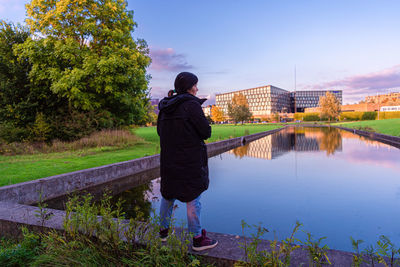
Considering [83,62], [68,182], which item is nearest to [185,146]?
[68,182]

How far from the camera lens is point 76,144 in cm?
1288

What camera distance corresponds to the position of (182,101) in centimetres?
262

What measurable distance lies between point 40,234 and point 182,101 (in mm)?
2291

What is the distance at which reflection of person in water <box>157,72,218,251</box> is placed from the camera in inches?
102

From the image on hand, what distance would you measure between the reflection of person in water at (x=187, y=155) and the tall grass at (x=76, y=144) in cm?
1116

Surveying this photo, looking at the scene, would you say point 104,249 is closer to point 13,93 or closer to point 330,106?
point 13,93

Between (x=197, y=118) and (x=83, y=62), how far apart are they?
46.9 ft

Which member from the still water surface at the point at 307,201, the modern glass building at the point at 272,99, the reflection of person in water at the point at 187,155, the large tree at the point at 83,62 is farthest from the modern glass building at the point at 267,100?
the reflection of person in water at the point at 187,155

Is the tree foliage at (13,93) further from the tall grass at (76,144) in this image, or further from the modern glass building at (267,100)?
the modern glass building at (267,100)

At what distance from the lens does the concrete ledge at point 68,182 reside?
507cm

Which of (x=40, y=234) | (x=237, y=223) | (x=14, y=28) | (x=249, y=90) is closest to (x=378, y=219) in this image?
(x=237, y=223)

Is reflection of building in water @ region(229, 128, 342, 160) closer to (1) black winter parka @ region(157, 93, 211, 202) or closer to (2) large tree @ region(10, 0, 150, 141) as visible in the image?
(2) large tree @ region(10, 0, 150, 141)

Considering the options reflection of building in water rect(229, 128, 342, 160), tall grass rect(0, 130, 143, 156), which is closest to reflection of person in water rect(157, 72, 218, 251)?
reflection of building in water rect(229, 128, 342, 160)

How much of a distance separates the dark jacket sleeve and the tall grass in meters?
11.4
